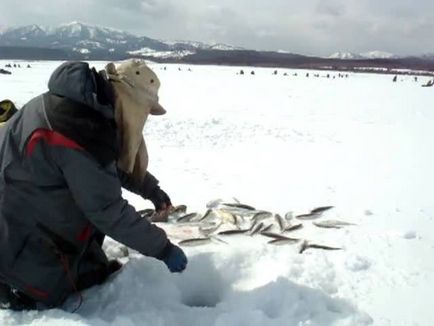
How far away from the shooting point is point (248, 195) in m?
6.21

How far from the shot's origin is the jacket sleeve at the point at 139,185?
3.90 m

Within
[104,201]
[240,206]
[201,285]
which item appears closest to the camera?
[104,201]

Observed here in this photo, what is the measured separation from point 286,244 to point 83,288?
1.80 metres

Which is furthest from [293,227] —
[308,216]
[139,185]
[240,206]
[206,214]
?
[139,185]

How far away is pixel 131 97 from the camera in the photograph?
3.10 m

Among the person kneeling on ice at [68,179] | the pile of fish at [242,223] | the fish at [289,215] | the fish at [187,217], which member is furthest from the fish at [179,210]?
the person kneeling on ice at [68,179]

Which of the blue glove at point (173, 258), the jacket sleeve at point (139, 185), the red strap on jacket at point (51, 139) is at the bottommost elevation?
the blue glove at point (173, 258)

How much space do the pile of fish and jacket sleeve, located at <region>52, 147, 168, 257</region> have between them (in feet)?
3.87

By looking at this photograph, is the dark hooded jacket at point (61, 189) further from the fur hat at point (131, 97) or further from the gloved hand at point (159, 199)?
the gloved hand at point (159, 199)

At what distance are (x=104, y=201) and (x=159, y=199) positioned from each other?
4.59 feet

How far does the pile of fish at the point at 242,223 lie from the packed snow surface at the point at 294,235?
96mm

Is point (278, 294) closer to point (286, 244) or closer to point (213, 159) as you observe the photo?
point (286, 244)

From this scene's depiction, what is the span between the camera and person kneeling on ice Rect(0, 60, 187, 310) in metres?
2.83

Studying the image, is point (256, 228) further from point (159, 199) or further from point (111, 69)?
point (111, 69)
